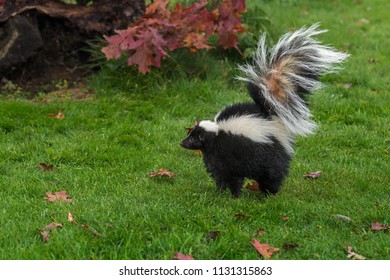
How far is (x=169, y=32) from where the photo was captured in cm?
755

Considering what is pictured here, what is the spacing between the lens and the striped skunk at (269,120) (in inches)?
191

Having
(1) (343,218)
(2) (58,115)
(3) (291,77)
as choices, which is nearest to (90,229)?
(1) (343,218)

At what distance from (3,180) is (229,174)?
1.79 meters

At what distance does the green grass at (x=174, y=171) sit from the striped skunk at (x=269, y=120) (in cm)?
25

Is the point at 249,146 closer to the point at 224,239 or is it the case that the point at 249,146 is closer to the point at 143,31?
the point at 224,239

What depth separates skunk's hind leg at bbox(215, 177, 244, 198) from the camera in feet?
16.4

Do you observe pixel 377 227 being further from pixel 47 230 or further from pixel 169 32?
pixel 169 32

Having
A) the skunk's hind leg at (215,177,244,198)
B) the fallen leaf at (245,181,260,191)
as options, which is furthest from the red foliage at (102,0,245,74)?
the skunk's hind leg at (215,177,244,198)

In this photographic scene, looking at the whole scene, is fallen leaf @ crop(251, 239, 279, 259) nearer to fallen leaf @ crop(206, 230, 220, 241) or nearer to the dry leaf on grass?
fallen leaf @ crop(206, 230, 220, 241)

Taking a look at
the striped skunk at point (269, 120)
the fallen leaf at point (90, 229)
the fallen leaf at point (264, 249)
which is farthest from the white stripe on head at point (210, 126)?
the fallen leaf at point (90, 229)

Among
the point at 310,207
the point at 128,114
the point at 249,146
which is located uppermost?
the point at 249,146

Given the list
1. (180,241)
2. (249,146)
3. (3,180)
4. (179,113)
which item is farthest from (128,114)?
(180,241)

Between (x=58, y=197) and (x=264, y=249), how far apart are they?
1675mm
